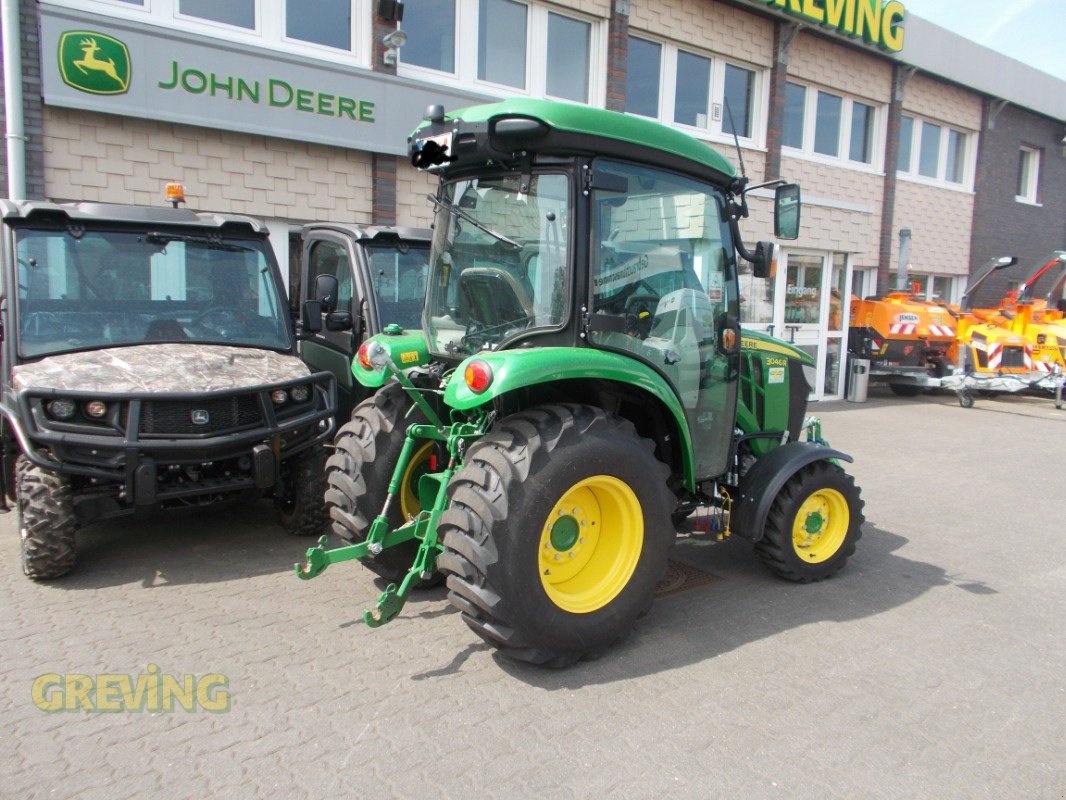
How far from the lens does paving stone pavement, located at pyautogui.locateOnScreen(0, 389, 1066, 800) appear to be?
2727 millimetres

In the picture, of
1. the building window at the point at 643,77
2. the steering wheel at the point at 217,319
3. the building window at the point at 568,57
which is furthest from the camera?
the building window at the point at 643,77

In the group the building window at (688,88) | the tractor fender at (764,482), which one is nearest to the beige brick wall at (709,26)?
the building window at (688,88)

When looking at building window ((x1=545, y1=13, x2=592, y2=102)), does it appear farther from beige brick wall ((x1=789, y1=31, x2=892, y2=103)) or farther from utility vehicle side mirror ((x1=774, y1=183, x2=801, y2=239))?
utility vehicle side mirror ((x1=774, y1=183, x2=801, y2=239))

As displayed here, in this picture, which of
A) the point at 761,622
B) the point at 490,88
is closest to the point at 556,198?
the point at 761,622

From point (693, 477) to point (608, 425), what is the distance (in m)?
0.86

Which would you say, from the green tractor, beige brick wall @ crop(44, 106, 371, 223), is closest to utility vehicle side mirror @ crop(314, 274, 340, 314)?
the green tractor

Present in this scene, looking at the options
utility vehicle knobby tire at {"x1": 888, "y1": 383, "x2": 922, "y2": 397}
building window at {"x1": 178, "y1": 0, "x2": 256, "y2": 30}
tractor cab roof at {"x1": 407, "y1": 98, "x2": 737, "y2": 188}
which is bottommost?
utility vehicle knobby tire at {"x1": 888, "y1": 383, "x2": 922, "y2": 397}

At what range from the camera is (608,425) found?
3.48 meters

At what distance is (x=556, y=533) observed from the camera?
3.49 meters

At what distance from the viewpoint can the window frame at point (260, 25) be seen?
7312 mm

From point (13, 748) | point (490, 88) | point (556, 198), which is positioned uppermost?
point (490, 88)

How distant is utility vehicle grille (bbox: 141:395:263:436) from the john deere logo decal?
4.48 m

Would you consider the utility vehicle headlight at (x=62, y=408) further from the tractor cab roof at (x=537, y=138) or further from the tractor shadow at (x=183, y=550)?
the tractor cab roof at (x=537, y=138)

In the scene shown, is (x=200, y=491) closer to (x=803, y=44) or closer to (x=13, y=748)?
(x=13, y=748)
